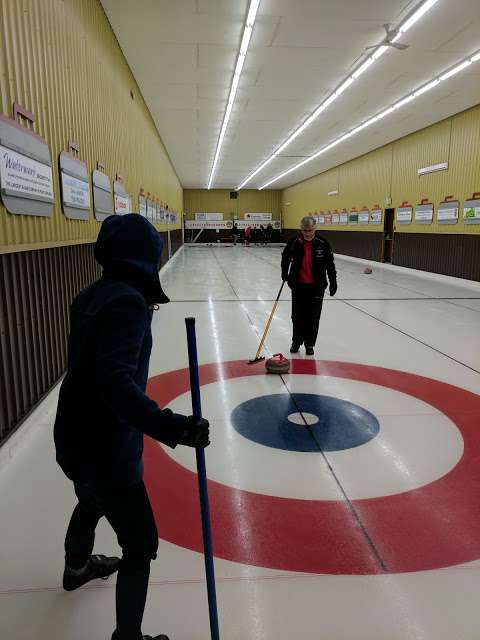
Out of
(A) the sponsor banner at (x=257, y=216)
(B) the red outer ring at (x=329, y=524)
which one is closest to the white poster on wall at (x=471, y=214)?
(B) the red outer ring at (x=329, y=524)

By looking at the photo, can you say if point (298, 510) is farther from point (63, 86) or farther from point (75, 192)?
point (63, 86)

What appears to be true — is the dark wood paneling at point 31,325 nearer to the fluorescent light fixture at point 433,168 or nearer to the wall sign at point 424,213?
the fluorescent light fixture at point 433,168

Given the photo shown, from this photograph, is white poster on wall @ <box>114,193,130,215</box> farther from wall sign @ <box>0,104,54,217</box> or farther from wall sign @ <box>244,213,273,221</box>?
wall sign @ <box>244,213,273,221</box>

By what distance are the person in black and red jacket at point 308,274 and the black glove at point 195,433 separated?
14.6 ft

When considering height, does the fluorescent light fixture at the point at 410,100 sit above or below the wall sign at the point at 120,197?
above

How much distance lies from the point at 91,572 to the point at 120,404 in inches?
47.2

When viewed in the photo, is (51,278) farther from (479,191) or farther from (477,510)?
(479,191)

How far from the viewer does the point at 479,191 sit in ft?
42.5

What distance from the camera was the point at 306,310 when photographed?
19.1 ft

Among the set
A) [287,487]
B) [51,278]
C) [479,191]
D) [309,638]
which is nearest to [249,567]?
[309,638]

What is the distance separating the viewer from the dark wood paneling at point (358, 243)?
66.1ft

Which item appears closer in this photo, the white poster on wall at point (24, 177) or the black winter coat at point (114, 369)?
the black winter coat at point (114, 369)

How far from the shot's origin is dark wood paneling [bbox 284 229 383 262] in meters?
20.1

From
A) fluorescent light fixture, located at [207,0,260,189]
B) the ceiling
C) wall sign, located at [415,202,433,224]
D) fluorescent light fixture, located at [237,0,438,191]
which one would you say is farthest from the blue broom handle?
wall sign, located at [415,202,433,224]
